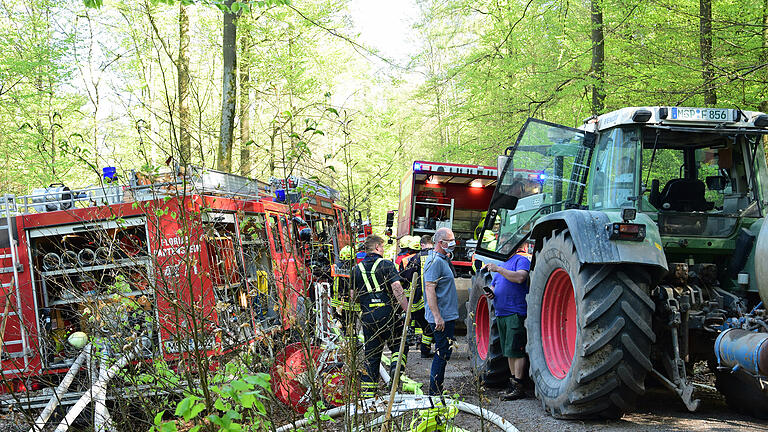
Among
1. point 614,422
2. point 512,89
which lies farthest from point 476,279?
point 512,89

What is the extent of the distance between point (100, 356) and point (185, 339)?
1059 mm

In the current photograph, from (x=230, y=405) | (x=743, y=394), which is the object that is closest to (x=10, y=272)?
(x=230, y=405)

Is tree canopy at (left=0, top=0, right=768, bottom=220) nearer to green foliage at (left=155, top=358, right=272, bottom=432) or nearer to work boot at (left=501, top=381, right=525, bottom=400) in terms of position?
green foliage at (left=155, top=358, right=272, bottom=432)

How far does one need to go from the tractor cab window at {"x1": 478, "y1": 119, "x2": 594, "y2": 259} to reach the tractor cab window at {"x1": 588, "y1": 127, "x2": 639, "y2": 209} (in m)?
0.30

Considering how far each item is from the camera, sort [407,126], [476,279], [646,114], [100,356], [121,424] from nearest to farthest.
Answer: [121,424], [100,356], [646,114], [476,279], [407,126]

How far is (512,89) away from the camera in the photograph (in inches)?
586

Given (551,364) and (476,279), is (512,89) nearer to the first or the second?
(476,279)

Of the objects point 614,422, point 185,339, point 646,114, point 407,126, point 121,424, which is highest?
point 407,126

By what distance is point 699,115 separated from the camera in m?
5.48

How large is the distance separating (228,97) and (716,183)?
9467 mm

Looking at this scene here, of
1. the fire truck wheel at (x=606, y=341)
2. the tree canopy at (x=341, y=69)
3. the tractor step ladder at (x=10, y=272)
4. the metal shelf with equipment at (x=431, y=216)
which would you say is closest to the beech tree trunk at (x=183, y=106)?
the tree canopy at (x=341, y=69)

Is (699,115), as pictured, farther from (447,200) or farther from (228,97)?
(228,97)

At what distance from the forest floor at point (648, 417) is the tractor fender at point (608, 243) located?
1.24m

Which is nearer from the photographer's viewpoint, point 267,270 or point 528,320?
point 267,270
